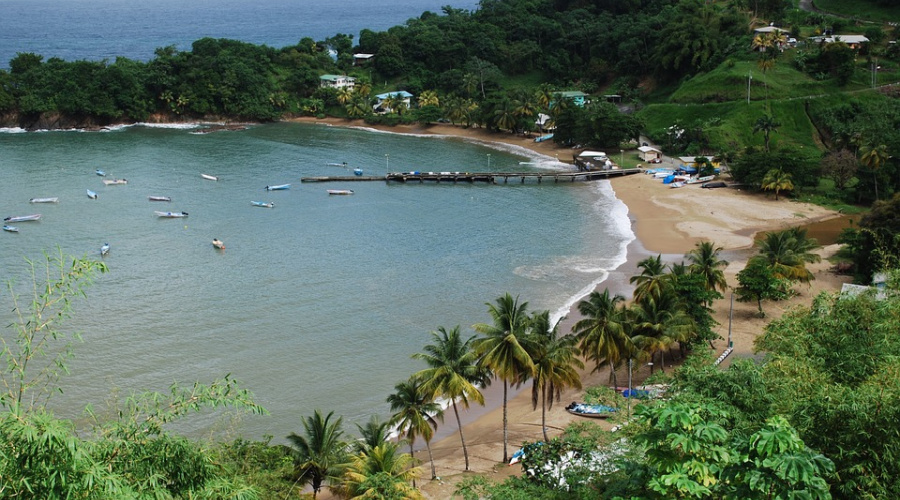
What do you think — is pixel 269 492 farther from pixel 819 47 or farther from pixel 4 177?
pixel 819 47

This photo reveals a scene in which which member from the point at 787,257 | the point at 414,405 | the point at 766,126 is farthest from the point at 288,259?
the point at 766,126

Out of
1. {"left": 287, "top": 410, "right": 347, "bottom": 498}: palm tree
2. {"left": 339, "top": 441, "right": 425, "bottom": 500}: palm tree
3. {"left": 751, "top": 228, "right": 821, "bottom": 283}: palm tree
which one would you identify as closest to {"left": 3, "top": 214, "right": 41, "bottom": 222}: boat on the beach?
{"left": 287, "top": 410, "right": 347, "bottom": 498}: palm tree

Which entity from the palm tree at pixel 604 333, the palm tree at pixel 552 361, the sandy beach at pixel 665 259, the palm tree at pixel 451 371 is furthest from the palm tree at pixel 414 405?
the palm tree at pixel 604 333

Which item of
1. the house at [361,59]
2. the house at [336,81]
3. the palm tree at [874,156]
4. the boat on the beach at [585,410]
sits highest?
the house at [361,59]

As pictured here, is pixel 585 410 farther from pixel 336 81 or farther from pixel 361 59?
pixel 361 59

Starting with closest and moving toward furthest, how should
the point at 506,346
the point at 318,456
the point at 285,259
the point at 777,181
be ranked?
the point at 318,456 → the point at 506,346 → the point at 285,259 → the point at 777,181

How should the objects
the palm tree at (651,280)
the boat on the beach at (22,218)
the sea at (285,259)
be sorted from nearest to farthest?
1. the sea at (285,259)
2. the palm tree at (651,280)
3. the boat on the beach at (22,218)

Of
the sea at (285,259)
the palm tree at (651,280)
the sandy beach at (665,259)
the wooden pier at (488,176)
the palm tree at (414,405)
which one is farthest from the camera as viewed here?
the wooden pier at (488,176)

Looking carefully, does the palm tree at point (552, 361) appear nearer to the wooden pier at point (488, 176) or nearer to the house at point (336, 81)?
the wooden pier at point (488, 176)
